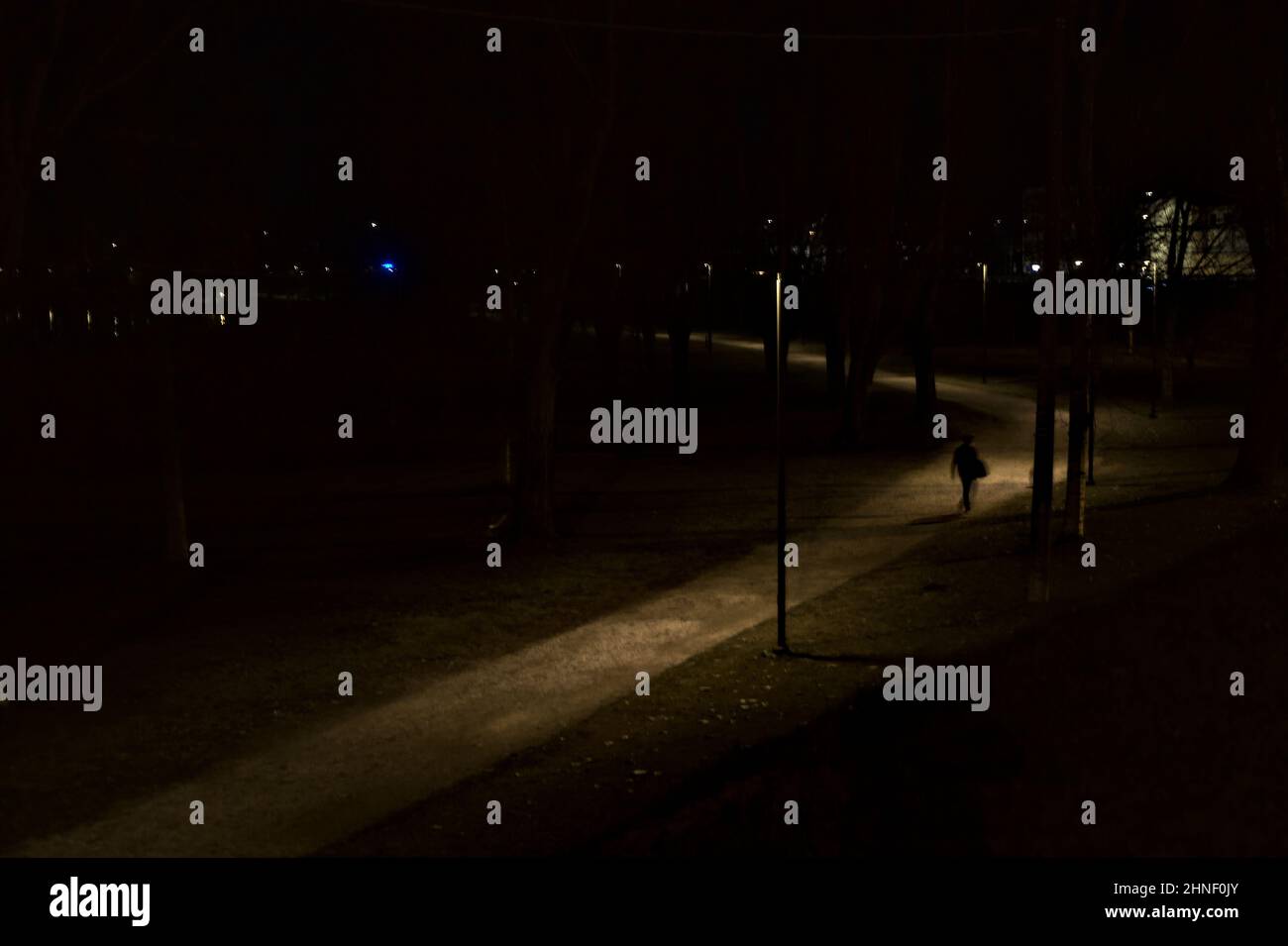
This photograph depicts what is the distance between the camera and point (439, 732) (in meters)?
11.5

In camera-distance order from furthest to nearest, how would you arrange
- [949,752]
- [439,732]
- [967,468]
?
[967,468] → [439,732] → [949,752]

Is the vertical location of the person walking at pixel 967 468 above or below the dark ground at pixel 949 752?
above

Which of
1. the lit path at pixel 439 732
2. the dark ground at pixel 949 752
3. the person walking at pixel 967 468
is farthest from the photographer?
the person walking at pixel 967 468

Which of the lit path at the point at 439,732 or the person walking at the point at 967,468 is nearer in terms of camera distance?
the lit path at the point at 439,732

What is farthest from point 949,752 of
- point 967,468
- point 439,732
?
point 967,468

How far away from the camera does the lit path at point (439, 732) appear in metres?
9.13

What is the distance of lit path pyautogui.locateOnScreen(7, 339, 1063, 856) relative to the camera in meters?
9.13

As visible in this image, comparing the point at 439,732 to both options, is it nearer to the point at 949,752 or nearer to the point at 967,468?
the point at 949,752

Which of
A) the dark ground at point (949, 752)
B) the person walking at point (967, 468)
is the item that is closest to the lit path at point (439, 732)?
the dark ground at point (949, 752)

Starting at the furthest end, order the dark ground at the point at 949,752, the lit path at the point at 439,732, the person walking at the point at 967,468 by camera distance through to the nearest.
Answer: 1. the person walking at the point at 967,468
2. the lit path at the point at 439,732
3. the dark ground at the point at 949,752

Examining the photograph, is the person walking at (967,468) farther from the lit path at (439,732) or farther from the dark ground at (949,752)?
the dark ground at (949,752)

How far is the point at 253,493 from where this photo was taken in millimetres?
27375
